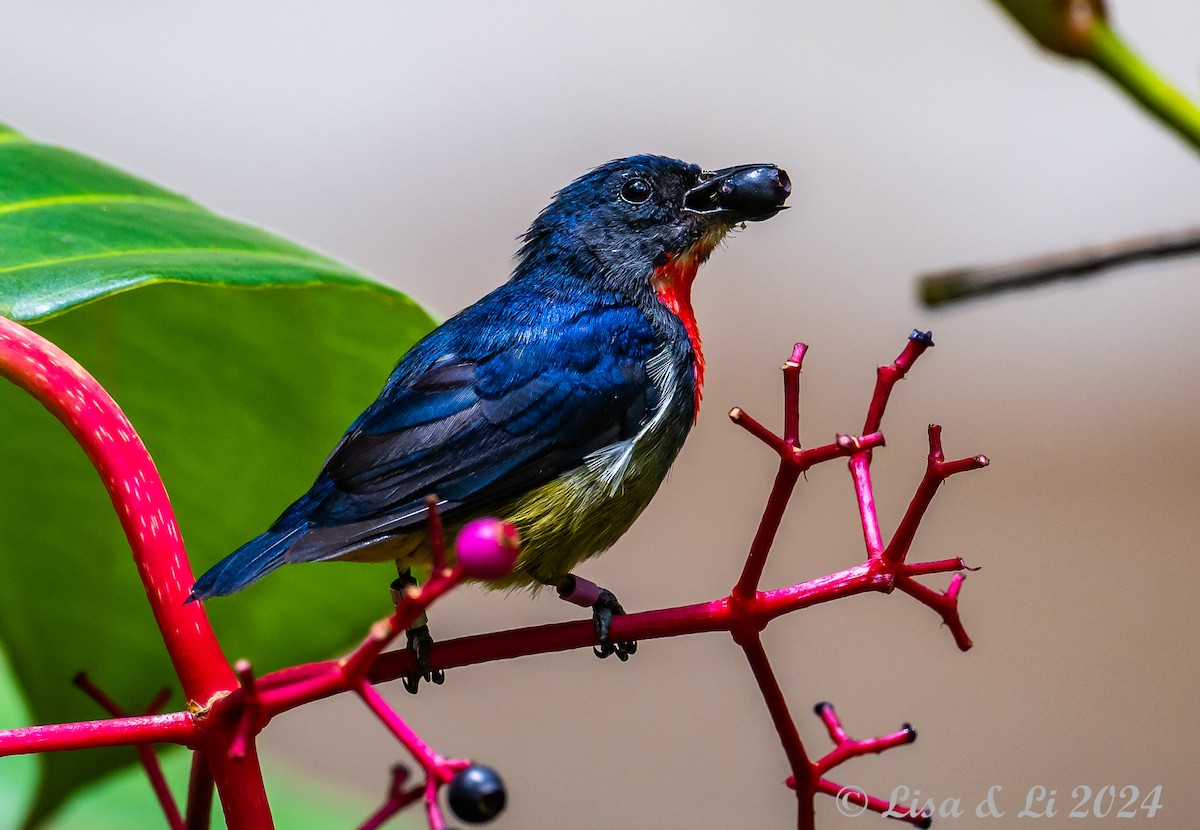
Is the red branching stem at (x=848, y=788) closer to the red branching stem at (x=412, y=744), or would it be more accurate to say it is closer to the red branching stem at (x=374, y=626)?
the red branching stem at (x=374, y=626)

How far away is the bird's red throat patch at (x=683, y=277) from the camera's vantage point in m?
1.81

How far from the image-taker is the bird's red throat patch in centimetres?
181

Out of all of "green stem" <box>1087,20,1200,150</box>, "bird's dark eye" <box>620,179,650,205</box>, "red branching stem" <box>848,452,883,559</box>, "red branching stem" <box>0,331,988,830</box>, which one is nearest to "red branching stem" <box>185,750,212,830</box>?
"red branching stem" <box>0,331,988,830</box>

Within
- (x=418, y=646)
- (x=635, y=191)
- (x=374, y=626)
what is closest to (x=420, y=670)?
(x=418, y=646)

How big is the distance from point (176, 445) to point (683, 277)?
2.60 ft

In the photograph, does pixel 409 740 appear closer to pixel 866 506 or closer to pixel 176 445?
pixel 866 506

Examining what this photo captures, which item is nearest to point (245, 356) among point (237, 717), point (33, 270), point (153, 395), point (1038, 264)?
point (153, 395)

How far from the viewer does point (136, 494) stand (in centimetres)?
90

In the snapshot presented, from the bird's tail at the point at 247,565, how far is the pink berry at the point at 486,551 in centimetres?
30

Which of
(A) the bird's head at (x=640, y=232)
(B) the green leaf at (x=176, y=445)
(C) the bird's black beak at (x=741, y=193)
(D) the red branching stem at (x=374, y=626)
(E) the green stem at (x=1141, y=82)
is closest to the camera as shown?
(E) the green stem at (x=1141, y=82)

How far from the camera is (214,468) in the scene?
4.68 feet

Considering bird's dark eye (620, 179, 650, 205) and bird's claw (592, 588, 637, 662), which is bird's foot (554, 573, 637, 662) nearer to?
bird's claw (592, 588, 637, 662)

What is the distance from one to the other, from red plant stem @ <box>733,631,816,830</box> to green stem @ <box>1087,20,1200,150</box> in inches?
24.1

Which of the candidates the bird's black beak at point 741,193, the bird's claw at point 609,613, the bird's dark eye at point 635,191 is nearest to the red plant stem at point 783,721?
the bird's claw at point 609,613
